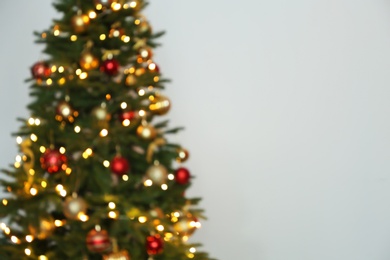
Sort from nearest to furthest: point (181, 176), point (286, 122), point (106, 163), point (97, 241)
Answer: point (97, 241) → point (106, 163) → point (181, 176) → point (286, 122)

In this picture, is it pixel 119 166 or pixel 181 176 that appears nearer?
pixel 119 166

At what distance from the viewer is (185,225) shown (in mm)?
1669

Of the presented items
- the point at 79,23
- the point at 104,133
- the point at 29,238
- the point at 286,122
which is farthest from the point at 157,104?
the point at 286,122

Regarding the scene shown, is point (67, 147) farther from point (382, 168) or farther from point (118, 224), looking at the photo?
point (382, 168)

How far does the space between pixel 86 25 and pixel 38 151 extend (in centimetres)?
45

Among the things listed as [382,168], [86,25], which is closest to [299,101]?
[382,168]

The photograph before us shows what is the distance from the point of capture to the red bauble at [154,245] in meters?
1.53

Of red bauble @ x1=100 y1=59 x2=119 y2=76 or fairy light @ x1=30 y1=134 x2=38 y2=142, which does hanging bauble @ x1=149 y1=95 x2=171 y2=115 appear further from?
fairy light @ x1=30 y1=134 x2=38 y2=142

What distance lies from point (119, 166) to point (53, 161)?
0.69 feet

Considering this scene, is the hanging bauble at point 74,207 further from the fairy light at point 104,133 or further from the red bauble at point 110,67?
the red bauble at point 110,67

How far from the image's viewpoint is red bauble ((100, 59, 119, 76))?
5.24 ft

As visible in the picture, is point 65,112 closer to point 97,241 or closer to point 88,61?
point 88,61

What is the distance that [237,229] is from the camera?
225cm

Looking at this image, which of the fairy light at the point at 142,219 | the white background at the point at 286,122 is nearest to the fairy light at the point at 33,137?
the fairy light at the point at 142,219
